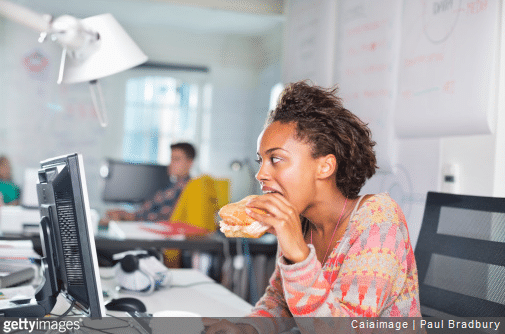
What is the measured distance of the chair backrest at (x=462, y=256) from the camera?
1252 mm

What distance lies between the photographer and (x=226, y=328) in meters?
1.21

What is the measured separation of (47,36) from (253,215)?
0.64 metres

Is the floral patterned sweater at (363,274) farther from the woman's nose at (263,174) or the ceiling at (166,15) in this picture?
the ceiling at (166,15)

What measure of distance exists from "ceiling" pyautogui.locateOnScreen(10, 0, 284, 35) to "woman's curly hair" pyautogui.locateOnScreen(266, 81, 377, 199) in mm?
4422

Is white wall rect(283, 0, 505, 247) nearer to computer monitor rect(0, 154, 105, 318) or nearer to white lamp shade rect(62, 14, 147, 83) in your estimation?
white lamp shade rect(62, 14, 147, 83)

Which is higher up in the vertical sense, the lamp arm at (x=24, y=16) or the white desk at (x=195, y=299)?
the lamp arm at (x=24, y=16)

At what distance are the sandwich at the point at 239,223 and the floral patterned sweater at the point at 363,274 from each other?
101mm

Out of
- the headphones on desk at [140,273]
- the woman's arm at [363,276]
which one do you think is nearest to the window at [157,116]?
the headphones on desk at [140,273]

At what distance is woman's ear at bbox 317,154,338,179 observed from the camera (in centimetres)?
117

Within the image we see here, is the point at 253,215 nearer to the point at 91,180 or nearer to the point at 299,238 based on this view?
the point at 299,238

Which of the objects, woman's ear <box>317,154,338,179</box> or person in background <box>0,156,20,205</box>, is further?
person in background <box>0,156,20,205</box>

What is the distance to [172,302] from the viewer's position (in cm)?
166

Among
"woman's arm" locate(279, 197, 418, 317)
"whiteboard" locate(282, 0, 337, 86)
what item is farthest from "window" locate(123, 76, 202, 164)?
"woman's arm" locate(279, 197, 418, 317)

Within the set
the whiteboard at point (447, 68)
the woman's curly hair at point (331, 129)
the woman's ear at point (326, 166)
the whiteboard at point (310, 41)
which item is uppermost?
the whiteboard at point (310, 41)
